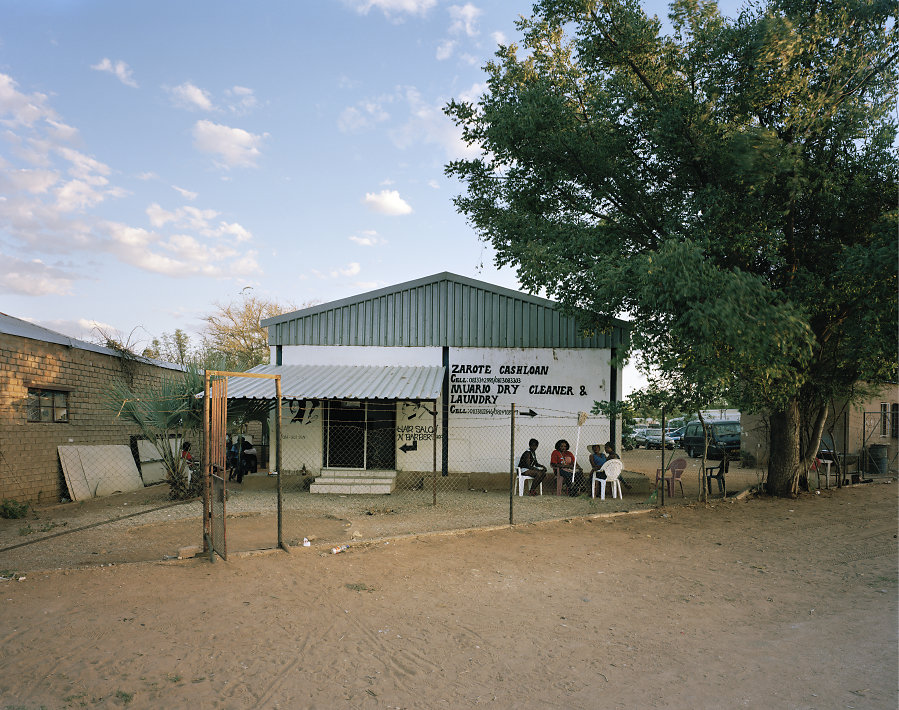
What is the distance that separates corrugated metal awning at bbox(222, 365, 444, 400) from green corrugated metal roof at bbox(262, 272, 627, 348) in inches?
30.2

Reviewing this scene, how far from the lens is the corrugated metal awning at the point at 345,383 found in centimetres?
1284

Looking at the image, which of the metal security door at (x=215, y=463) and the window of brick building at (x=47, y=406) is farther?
the window of brick building at (x=47, y=406)

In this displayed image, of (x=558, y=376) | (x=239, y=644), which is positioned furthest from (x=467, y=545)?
(x=558, y=376)

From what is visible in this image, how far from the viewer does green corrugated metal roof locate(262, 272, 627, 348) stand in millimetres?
15164

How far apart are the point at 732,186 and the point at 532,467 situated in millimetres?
6979

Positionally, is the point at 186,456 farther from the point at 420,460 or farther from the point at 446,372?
the point at 446,372

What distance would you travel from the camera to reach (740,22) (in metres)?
10.6

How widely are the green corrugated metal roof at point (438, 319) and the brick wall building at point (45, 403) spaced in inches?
160

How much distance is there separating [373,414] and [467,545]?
701 centimetres

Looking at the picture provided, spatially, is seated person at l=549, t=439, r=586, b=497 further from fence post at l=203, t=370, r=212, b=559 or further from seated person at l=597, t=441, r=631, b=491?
fence post at l=203, t=370, r=212, b=559

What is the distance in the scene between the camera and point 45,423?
41.1ft

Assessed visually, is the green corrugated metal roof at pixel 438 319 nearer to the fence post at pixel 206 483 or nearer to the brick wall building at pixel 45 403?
the brick wall building at pixel 45 403

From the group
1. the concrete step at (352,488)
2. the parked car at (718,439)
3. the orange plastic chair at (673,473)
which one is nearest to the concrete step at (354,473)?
the concrete step at (352,488)

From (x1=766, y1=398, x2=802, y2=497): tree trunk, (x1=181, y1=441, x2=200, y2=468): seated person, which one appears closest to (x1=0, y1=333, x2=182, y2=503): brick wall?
(x1=181, y1=441, x2=200, y2=468): seated person
